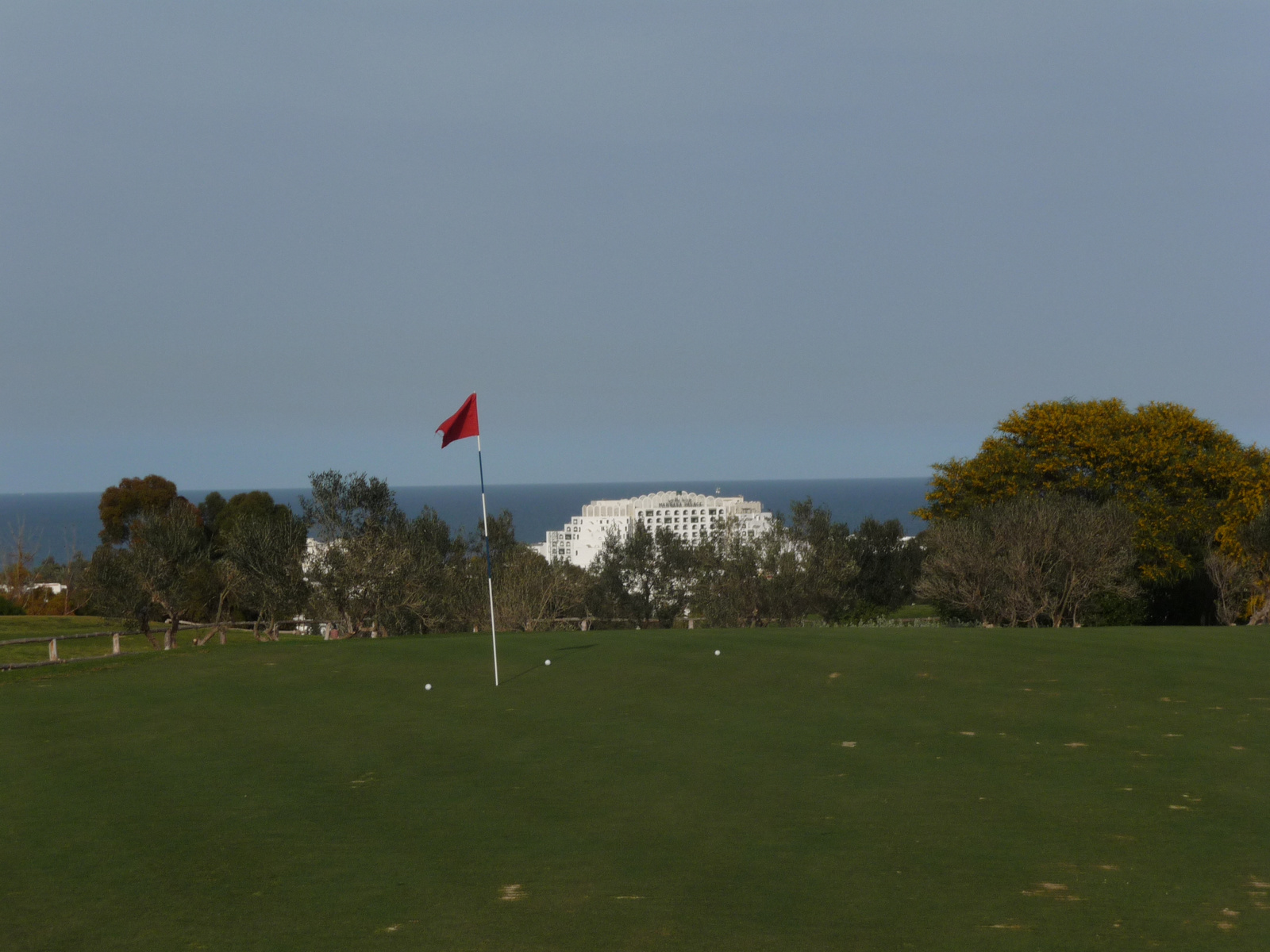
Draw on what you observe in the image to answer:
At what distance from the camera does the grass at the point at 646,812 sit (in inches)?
274

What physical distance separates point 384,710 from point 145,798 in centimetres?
470

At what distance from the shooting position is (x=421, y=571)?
31422 mm

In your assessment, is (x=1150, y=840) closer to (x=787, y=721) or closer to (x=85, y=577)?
(x=787, y=721)

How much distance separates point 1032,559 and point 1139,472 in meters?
8.22

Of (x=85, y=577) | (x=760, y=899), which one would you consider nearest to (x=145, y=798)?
(x=760, y=899)

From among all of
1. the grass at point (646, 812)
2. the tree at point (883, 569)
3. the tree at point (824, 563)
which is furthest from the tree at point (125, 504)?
the grass at point (646, 812)

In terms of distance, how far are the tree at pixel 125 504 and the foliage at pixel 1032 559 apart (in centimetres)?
4509

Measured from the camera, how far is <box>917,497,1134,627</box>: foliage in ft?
109

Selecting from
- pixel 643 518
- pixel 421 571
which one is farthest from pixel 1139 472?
pixel 643 518

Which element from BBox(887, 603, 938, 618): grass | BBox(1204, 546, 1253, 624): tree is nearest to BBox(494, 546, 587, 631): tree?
BBox(887, 603, 938, 618): grass

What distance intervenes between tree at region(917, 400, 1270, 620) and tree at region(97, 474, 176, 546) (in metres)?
44.4

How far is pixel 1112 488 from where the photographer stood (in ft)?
129

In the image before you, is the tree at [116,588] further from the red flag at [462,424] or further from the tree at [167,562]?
the red flag at [462,424]

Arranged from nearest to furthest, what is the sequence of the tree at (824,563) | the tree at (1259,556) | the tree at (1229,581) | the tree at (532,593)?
the tree at (1259,556), the tree at (1229,581), the tree at (532,593), the tree at (824,563)
